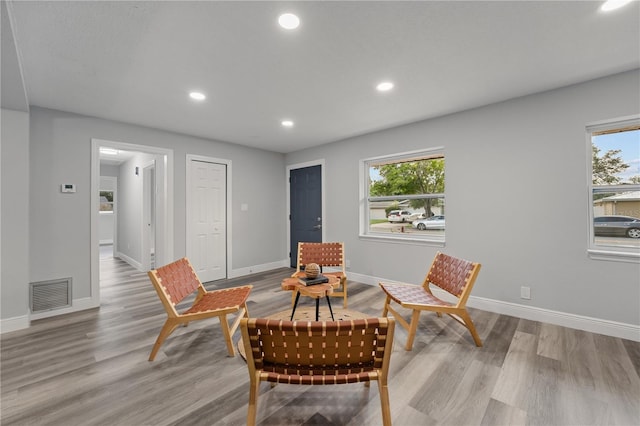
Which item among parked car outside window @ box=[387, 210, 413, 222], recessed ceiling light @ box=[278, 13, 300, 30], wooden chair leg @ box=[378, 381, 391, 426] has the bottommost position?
wooden chair leg @ box=[378, 381, 391, 426]

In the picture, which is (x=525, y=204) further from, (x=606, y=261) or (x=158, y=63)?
(x=158, y=63)

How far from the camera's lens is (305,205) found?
Answer: 537 cm

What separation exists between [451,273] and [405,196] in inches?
66.6

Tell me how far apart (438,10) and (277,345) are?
2.18 meters

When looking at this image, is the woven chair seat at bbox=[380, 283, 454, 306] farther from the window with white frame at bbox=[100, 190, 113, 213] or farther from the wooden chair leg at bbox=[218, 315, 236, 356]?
the window with white frame at bbox=[100, 190, 113, 213]

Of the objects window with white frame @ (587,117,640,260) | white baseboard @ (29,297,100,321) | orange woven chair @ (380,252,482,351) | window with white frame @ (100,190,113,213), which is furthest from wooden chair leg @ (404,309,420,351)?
window with white frame @ (100,190,113,213)

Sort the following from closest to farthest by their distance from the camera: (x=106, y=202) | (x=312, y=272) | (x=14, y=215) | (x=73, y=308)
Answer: (x=312, y=272) → (x=14, y=215) → (x=73, y=308) → (x=106, y=202)

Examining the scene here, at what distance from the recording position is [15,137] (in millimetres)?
2797

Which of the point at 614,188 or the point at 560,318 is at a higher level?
the point at 614,188

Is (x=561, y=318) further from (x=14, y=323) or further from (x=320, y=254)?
(x=14, y=323)

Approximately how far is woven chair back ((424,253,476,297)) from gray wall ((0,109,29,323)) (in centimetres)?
435

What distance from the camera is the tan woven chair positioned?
121 centimetres

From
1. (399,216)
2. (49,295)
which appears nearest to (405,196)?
(399,216)

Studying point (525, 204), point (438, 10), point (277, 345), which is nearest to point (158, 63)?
point (438, 10)
